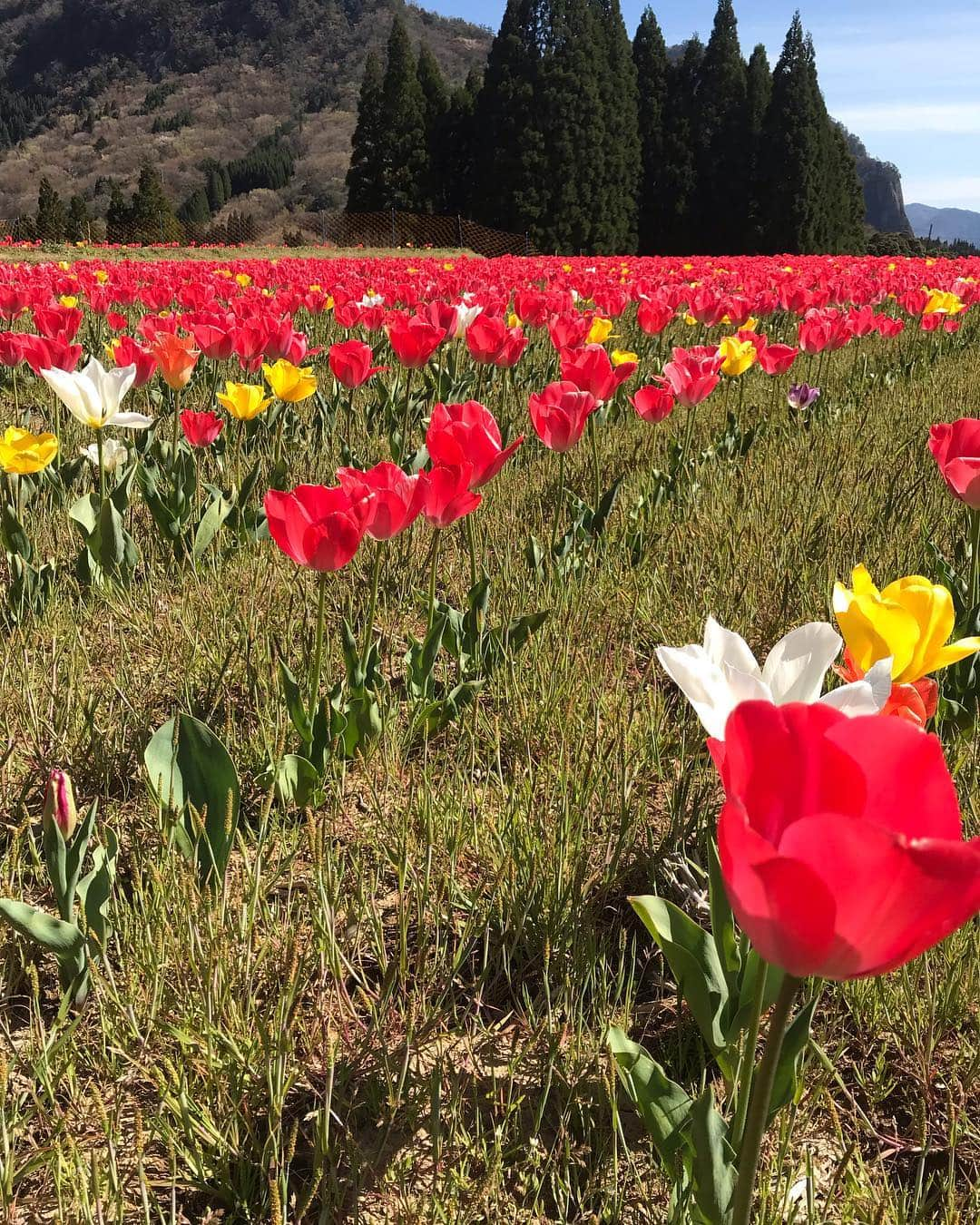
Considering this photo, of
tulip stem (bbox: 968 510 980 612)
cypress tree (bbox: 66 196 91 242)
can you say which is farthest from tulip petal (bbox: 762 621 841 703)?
cypress tree (bbox: 66 196 91 242)

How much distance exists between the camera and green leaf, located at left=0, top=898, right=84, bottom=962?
4.02 ft

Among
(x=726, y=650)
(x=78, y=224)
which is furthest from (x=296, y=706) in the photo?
(x=78, y=224)

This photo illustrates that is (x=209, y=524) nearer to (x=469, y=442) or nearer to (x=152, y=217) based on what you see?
(x=469, y=442)

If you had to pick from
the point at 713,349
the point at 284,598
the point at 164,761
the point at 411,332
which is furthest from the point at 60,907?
the point at 713,349

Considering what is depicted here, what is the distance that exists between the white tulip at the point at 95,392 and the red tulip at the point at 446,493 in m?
1.23

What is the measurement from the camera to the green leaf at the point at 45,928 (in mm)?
1225

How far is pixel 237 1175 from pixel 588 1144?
0.43 m

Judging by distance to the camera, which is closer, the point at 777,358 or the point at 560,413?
the point at 560,413

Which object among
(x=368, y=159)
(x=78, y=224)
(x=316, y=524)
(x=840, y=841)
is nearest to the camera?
(x=840, y=841)

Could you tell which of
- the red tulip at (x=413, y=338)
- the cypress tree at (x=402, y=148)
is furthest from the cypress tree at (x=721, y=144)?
the red tulip at (x=413, y=338)

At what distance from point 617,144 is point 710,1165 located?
40.3 m

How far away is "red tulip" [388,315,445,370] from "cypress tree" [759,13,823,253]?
3646 centimetres

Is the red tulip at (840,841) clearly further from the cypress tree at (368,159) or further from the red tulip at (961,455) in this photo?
the cypress tree at (368,159)

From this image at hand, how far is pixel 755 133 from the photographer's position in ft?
123
